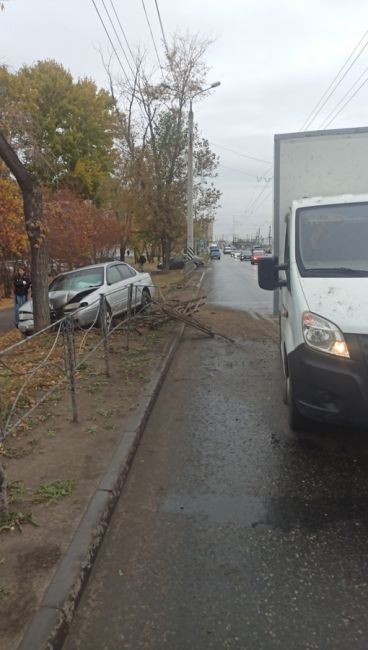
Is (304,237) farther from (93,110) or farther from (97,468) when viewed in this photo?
(93,110)

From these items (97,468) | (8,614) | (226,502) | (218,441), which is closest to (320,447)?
(218,441)

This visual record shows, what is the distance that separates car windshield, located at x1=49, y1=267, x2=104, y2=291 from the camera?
39.7 feet

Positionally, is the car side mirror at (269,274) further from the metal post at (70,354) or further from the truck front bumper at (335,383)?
the metal post at (70,354)

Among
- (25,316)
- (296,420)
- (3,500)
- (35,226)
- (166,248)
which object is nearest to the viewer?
(3,500)

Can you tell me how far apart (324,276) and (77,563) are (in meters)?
2.98

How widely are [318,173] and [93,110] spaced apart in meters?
31.7

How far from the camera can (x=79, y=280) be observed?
12.3 meters

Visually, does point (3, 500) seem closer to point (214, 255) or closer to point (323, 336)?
point (323, 336)

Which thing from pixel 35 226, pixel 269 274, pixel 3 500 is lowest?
pixel 3 500

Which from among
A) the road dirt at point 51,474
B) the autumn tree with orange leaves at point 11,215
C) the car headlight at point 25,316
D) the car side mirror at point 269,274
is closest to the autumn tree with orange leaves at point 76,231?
the autumn tree with orange leaves at point 11,215

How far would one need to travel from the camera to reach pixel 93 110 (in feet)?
116

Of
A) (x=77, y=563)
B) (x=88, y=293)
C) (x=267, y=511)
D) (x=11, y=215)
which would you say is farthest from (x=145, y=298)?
(x=77, y=563)

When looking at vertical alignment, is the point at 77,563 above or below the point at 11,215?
below

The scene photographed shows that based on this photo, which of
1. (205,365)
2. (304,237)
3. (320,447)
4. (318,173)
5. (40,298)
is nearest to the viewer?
(320,447)
